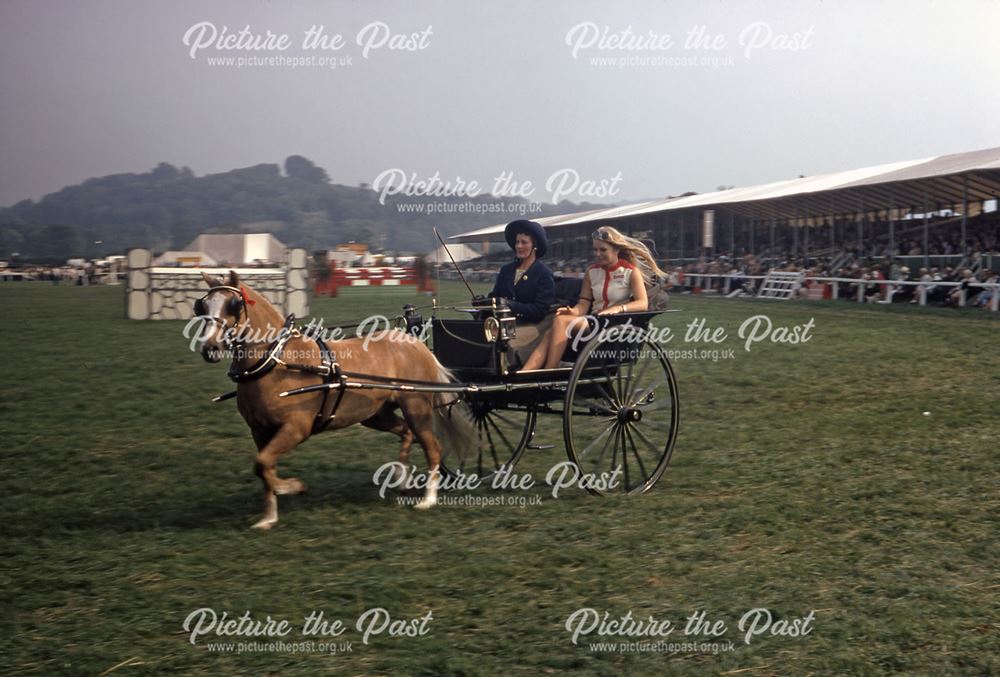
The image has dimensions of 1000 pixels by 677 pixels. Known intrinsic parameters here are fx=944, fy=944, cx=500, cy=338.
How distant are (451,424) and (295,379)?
1.36 metres

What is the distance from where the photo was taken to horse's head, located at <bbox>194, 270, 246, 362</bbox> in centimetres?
552

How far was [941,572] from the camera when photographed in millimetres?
4965

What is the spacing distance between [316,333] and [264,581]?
6.62ft

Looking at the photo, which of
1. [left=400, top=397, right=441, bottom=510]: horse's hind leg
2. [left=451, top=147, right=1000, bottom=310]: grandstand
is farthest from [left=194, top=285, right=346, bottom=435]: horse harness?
[left=451, top=147, right=1000, bottom=310]: grandstand

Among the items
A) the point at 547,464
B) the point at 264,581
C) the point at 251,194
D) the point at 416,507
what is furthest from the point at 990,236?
the point at 251,194

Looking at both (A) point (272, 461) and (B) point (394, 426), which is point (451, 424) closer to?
(B) point (394, 426)

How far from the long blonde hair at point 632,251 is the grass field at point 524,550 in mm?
1573

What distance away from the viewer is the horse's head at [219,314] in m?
5.52

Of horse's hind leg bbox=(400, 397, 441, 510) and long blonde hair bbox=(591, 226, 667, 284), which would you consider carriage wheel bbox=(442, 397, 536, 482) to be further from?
long blonde hair bbox=(591, 226, 667, 284)

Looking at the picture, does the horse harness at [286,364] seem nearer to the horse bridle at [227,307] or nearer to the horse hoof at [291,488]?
the horse bridle at [227,307]

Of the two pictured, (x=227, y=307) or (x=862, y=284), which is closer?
(x=227, y=307)

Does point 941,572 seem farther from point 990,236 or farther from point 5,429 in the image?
point 990,236

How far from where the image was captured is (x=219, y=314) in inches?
220

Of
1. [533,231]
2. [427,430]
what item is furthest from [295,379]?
Result: [533,231]
